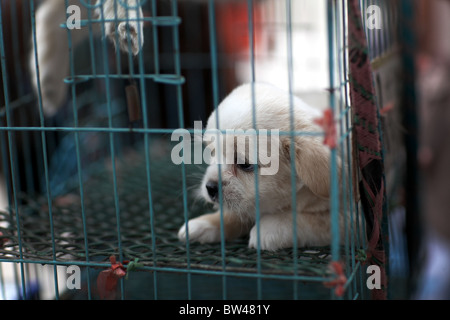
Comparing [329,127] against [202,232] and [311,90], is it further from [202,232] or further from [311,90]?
[311,90]

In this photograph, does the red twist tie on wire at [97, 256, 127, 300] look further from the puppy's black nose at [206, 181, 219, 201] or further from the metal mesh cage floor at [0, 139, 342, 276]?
the puppy's black nose at [206, 181, 219, 201]

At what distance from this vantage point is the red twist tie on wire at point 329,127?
4.65 feet

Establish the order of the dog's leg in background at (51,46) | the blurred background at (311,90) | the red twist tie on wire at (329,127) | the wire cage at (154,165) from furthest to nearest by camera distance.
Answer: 1. the blurred background at (311,90)
2. the dog's leg in background at (51,46)
3. the wire cage at (154,165)
4. the red twist tie on wire at (329,127)

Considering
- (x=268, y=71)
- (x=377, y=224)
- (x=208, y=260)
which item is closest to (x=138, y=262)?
(x=208, y=260)

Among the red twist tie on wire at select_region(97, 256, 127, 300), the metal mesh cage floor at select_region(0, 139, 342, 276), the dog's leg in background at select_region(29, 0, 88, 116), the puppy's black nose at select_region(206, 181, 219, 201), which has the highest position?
the dog's leg in background at select_region(29, 0, 88, 116)

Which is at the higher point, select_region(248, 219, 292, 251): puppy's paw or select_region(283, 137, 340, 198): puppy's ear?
select_region(283, 137, 340, 198): puppy's ear

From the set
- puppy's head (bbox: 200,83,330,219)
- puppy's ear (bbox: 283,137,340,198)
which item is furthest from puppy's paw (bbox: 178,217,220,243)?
puppy's ear (bbox: 283,137,340,198)

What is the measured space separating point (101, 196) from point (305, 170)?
1.21m

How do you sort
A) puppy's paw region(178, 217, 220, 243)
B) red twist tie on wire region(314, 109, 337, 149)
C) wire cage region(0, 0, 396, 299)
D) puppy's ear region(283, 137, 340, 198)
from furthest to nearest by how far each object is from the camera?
puppy's paw region(178, 217, 220, 243) → puppy's ear region(283, 137, 340, 198) → wire cage region(0, 0, 396, 299) → red twist tie on wire region(314, 109, 337, 149)

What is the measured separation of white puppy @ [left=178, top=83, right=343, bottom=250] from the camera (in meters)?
1.85

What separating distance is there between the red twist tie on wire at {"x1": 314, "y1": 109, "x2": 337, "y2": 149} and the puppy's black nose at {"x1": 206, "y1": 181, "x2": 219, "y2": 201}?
59cm

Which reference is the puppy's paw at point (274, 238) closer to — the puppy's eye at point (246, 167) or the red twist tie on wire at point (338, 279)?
the puppy's eye at point (246, 167)

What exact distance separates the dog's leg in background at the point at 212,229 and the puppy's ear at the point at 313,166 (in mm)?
355

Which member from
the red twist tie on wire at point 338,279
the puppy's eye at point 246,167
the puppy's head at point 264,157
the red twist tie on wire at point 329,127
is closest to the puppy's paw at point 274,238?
the puppy's head at point 264,157
